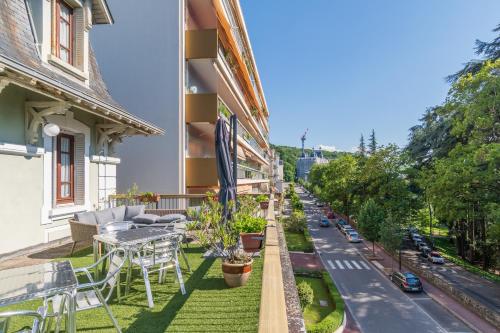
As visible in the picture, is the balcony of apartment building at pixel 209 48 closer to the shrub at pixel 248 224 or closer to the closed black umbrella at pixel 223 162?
the closed black umbrella at pixel 223 162

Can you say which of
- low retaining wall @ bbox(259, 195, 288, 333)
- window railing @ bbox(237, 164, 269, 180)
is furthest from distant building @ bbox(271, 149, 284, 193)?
low retaining wall @ bbox(259, 195, 288, 333)

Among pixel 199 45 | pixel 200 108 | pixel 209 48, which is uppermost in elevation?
pixel 199 45

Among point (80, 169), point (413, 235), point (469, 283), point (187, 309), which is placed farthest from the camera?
point (413, 235)

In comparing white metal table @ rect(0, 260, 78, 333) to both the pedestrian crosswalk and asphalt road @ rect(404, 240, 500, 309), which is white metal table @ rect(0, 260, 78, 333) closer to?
asphalt road @ rect(404, 240, 500, 309)

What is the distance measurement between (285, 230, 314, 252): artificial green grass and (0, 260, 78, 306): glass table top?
29921 mm

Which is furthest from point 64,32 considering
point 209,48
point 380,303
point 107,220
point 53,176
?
point 380,303

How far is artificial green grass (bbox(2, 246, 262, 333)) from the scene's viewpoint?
421 centimetres

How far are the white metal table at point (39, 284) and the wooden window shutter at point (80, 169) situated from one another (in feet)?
22.0

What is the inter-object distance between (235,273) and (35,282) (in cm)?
314

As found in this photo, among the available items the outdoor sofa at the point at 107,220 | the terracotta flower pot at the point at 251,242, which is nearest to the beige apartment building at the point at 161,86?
the outdoor sofa at the point at 107,220

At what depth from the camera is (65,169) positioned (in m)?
9.26

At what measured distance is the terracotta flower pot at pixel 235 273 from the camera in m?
5.50

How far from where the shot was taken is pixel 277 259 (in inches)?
232

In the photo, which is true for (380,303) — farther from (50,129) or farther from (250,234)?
(50,129)
